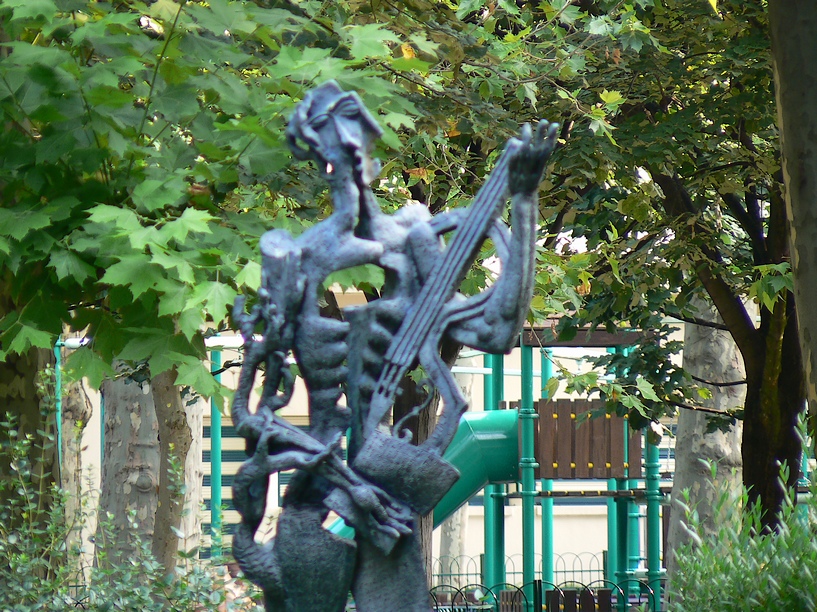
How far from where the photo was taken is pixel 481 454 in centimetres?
1066

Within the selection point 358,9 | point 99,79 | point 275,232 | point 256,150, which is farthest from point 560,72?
point 275,232

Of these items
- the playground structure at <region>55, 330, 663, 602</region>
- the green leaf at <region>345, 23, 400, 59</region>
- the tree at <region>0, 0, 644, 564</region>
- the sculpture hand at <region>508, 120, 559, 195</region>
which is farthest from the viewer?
the playground structure at <region>55, 330, 663, 602</region>

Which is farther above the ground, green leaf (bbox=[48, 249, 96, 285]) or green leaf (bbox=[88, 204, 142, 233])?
green leaf (bbox=[88, 204, 142, 233])

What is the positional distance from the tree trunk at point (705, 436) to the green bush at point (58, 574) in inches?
237

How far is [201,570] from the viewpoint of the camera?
579 centimetres

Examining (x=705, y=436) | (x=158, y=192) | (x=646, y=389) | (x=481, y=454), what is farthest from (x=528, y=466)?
(x=158, y=192)

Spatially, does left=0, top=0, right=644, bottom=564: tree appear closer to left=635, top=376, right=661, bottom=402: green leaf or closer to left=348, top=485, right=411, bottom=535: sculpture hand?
left=348, top=485, right=411, bottom=535: sculpture hand

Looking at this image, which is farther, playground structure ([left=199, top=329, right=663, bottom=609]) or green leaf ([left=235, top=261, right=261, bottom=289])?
playground structure ([left=199, top=329, right=663, bottom=609])

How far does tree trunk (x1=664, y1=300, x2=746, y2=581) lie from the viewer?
11.0 meters

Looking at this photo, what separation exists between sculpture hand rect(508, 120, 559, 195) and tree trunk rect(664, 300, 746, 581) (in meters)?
7.91

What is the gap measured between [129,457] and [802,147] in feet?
26.5

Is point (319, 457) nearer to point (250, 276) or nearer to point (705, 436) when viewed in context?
point (250, 276)

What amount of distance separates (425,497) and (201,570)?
278 cm

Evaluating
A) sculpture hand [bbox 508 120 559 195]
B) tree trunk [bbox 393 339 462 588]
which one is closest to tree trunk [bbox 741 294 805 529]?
tree trunk [bbox 393 339 462 588]
